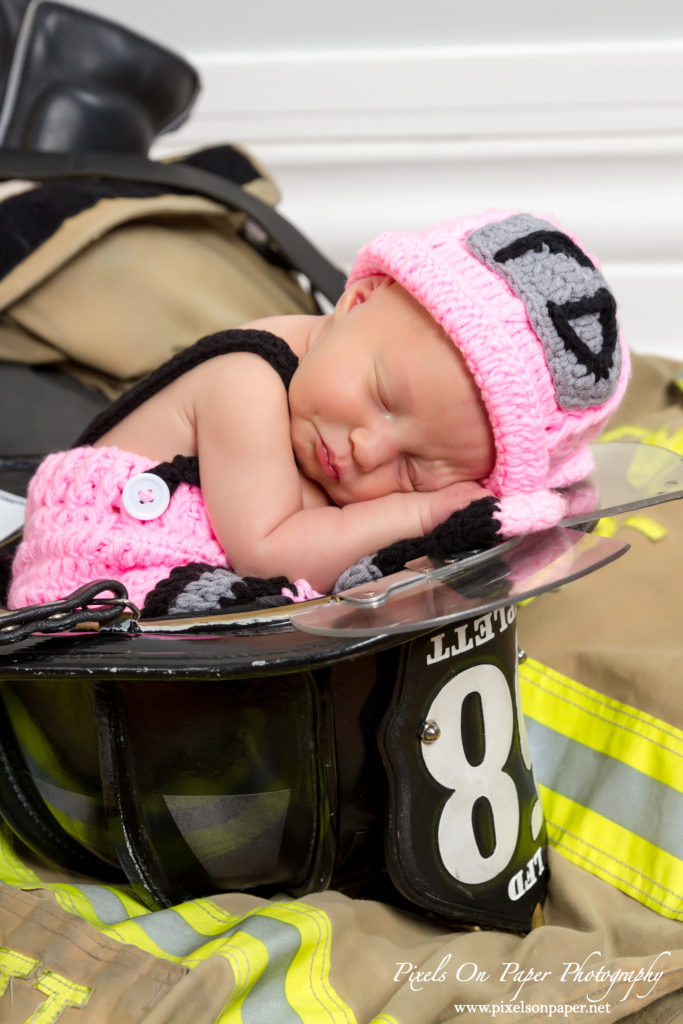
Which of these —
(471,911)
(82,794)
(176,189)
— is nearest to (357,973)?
(471,911)

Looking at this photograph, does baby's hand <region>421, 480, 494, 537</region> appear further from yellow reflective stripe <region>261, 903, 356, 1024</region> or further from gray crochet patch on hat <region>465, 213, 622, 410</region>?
yellow reflective stripe <region>261, 903, 356, 1024</region>

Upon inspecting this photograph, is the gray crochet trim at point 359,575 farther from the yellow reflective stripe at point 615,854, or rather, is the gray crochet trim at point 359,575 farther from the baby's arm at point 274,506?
the yellow reflective stripe at point 615,854

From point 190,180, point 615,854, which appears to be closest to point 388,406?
point 615,854

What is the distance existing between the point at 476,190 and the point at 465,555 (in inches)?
46.5

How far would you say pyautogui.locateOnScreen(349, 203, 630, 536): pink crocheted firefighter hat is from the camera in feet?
2.07

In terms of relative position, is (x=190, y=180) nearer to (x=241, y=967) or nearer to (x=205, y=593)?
(x=205, y=593)

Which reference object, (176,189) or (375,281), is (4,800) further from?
(176,189)

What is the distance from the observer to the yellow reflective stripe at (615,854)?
68 centimetres

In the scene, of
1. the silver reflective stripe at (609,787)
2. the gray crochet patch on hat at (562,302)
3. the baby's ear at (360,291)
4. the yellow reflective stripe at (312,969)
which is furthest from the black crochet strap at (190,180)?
the yellow reflective stripe at (312,969)

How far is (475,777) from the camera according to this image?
0.63m

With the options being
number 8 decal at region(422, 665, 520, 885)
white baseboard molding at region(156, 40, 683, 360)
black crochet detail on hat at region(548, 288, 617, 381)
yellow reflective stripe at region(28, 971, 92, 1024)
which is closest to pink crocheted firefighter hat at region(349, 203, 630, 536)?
black crochet detail on hat at region(548, 288, 617, 381)

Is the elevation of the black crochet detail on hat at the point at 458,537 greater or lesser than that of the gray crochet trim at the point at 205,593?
greater

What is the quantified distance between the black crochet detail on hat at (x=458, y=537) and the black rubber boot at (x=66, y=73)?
0.80m

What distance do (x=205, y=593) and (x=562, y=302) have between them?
12.0 inches
